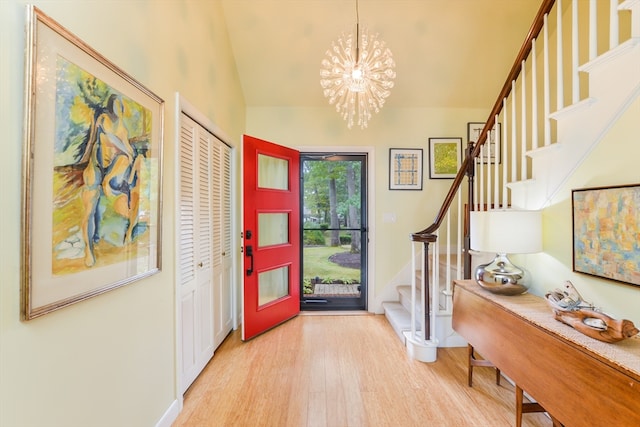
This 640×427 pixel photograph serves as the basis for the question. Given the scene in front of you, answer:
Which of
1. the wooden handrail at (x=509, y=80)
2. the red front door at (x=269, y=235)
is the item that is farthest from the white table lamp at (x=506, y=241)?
the red front door at (x=269, y=235)

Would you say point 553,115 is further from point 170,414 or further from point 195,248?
point 170,414

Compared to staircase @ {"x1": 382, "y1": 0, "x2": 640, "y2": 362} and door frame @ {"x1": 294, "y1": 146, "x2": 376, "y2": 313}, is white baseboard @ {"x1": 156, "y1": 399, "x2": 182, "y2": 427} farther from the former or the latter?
door frame @ {"x1": 294, "y1": 146, "x2": 376, "y2": 313}

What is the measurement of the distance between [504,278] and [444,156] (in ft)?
7.01

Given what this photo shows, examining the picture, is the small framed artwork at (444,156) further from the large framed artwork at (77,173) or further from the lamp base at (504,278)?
the large framed artwork at (77,173)

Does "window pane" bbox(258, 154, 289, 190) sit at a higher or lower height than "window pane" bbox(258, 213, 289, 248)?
higher

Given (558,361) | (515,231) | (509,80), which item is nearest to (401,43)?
(509,80)

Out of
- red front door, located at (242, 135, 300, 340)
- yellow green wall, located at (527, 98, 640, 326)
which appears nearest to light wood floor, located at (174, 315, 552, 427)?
red front door, located at (242, 135, 300, 340)

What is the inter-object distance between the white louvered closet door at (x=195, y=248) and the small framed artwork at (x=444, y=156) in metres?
2.60

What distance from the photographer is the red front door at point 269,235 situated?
8.86 feet

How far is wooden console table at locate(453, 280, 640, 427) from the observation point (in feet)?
3.14

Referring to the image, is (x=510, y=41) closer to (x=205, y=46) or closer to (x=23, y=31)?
(x=205, y=46)

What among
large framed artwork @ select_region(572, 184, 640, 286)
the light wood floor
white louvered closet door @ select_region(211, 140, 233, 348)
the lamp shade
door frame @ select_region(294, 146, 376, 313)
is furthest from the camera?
door frame @ select_region(294, 146, 376, 313)

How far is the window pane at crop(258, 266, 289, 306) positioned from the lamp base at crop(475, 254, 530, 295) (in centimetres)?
209

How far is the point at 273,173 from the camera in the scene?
10.2ft
